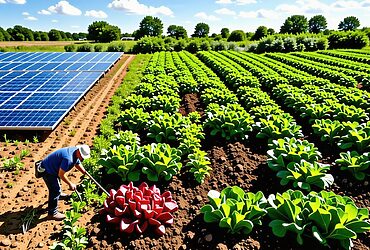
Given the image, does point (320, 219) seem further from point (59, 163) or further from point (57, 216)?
point (57, 216)

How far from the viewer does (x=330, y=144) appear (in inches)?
314

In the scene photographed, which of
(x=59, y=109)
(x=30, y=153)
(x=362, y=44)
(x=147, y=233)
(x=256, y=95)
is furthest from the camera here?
(x=362, y=44)

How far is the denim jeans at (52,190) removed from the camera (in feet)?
17.3

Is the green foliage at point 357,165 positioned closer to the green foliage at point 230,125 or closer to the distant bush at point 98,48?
the green foliage at point 230,125

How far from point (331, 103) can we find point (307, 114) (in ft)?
4.05

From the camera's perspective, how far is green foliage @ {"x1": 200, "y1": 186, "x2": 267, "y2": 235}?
4652 millimetres

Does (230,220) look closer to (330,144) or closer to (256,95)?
(330,144)

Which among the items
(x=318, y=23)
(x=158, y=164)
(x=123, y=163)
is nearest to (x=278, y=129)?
(x=158, y=164)

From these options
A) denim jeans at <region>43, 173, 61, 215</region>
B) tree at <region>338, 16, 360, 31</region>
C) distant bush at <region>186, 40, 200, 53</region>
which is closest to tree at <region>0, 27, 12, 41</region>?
distant bush at <region>186, 40, 200, 53</region>

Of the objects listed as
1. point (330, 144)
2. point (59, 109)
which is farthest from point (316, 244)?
point (59, 109)

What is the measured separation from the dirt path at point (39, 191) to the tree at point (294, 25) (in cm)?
7855

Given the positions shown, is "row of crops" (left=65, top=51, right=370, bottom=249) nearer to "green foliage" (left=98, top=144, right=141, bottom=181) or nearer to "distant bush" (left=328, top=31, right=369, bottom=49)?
"green foliage" (left=98, top=144, right=141, bottom=181)

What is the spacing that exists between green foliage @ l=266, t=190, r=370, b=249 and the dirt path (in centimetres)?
368

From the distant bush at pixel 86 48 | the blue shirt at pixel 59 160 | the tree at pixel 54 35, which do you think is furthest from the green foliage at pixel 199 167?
the tree at pixel 54 35
